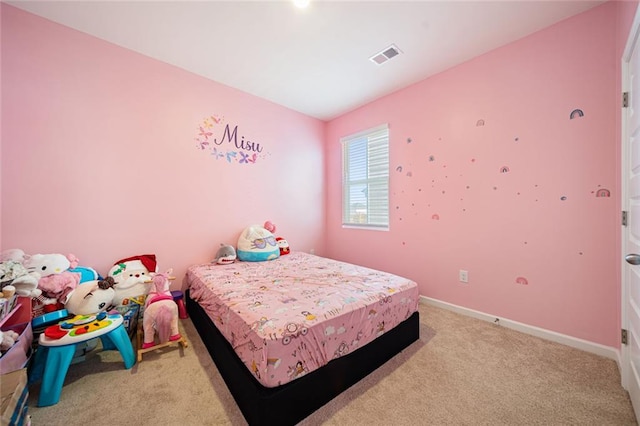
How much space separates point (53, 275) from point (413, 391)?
262 cm

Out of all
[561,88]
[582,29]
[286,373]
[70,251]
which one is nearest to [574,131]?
[561,88]

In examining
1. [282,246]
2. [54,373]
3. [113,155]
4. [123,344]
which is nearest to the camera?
[54,373]

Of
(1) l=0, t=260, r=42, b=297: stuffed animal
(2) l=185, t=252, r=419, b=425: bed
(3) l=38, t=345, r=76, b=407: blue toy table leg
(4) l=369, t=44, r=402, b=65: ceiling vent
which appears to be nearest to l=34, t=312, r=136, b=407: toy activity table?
(3) l=38, t=345, r=76, b=407: blue toy table leg

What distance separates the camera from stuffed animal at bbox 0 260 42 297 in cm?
136

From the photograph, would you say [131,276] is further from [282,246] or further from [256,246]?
[282,246]

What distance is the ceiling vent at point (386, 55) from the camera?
2.23m

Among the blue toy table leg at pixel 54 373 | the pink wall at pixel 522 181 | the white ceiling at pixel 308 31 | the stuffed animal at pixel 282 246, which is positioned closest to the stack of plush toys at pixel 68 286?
the blue toy table leg at pixel 54 373

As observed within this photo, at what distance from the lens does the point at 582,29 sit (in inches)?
70.9

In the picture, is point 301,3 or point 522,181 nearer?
point 301,3

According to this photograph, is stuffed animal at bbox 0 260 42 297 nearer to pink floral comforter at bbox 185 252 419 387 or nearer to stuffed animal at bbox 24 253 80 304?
stuffed animal at bbox 24 253 80 304

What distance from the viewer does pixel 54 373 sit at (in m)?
1.34

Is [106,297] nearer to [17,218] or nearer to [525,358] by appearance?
[17,218]

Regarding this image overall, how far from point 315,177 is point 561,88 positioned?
2847 millimetres

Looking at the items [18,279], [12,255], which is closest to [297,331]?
[18,279]
